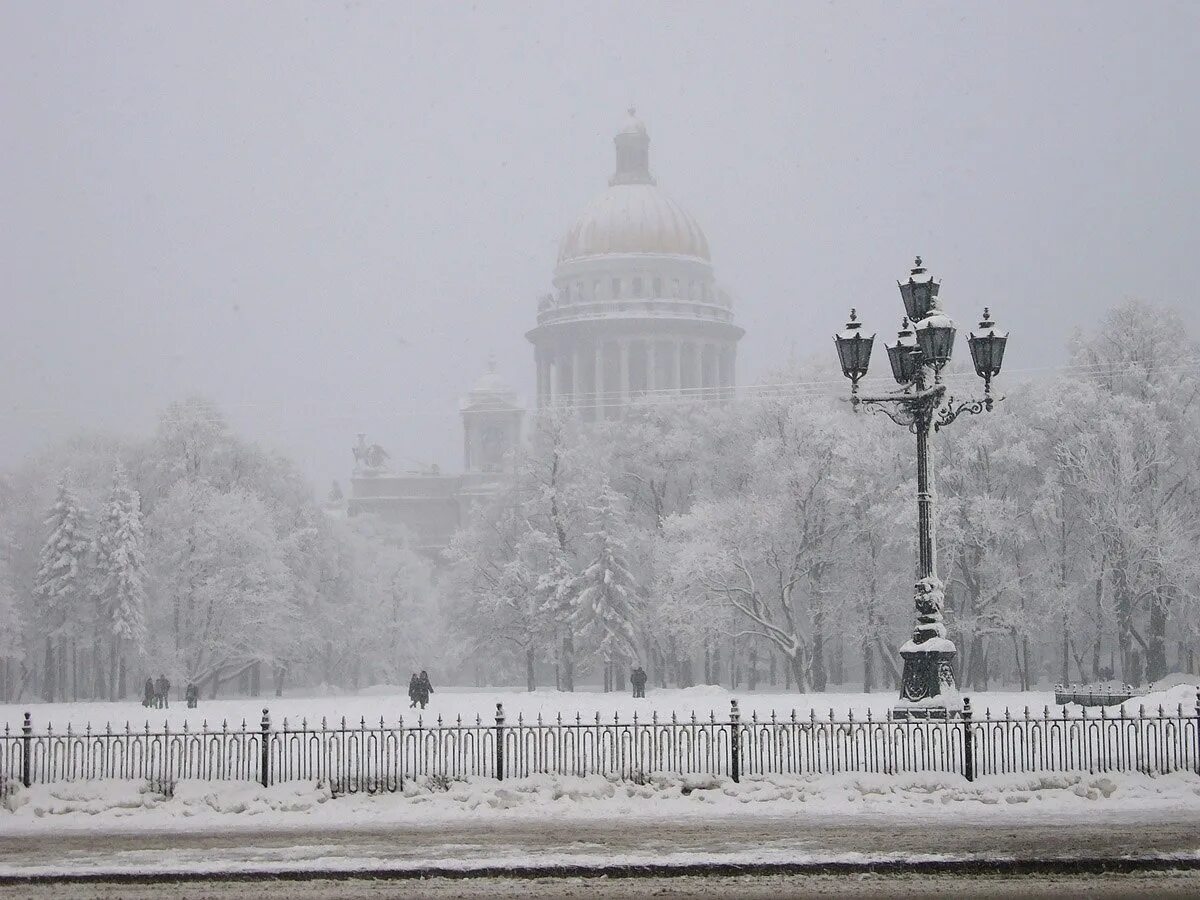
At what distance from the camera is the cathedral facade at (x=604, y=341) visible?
148 meters

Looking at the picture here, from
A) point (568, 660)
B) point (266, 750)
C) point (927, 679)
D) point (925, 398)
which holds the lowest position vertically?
point (568, 660)

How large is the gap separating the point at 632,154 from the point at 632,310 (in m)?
21.5

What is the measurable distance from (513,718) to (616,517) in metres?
24.9

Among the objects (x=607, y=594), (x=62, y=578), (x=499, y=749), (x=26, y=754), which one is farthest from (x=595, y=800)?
(x=62, y=578)

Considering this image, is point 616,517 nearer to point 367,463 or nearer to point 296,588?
point 296,588

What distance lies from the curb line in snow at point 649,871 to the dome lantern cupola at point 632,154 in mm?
150389

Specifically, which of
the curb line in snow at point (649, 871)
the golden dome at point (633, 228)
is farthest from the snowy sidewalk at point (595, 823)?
the golden dome at point (633, 228)

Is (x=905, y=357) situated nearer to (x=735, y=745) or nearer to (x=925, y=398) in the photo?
(x=925, y=398)

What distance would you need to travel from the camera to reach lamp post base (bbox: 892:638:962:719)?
2592 centimetres

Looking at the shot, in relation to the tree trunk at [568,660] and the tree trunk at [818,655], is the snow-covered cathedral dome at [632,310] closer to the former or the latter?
the tree trunk at [568,660]

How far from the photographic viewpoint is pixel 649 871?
1577 centimetres

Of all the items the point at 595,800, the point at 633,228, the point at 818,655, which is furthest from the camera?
the point at 633,228

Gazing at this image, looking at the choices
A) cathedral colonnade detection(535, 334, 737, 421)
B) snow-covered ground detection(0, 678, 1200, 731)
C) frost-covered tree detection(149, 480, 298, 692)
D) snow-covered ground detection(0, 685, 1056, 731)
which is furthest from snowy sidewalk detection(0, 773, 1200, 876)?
cathedral colonnade detection(535, 334, 737, 421)

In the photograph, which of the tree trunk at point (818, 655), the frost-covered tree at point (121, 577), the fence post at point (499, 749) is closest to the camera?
the fence post at point (499, 749)
